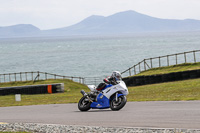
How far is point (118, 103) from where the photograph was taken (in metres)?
13.4

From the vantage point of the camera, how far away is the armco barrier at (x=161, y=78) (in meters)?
28.4

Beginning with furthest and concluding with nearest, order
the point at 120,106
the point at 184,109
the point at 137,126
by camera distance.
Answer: the point at 120,106 < the point at 184,109 < the point at 137,126

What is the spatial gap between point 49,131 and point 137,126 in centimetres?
246

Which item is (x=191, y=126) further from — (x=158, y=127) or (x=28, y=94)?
(x=28, y=94)

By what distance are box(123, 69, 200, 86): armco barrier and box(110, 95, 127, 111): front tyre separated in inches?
641

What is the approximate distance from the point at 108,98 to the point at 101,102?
0.42m

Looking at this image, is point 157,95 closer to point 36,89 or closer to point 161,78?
point 161,78

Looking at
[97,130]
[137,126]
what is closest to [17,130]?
[97,130]

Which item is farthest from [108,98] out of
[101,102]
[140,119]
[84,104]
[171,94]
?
[171,94]

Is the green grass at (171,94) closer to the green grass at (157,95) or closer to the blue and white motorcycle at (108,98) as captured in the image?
the green grass at (157,95)

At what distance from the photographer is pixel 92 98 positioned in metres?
14.2

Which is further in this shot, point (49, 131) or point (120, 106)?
point (120, 106)

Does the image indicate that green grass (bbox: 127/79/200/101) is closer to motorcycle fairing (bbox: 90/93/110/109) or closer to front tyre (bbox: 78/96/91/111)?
motorcycle fairing (bbox: 90/93/110/109)

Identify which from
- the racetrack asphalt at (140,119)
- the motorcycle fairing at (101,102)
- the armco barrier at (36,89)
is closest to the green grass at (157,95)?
the armco barrier at (36,89)
